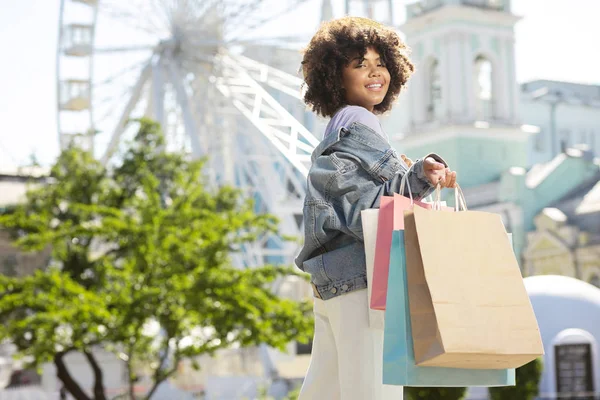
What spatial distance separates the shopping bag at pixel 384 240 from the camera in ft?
10.7

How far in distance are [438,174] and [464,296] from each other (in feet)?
1.35

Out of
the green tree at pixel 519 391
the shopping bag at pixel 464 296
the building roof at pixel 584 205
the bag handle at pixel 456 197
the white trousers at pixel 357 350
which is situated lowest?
the green tree at pixel 519 391

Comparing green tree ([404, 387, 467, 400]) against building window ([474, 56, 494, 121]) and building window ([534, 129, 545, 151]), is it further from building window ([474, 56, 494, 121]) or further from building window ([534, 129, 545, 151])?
building window ([534, 129, 545, 151])

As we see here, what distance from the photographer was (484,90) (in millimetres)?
48438

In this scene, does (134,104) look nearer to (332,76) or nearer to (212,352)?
(212,352)

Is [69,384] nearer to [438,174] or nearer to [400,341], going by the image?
[438,174]

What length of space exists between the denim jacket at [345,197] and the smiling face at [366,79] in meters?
0.25

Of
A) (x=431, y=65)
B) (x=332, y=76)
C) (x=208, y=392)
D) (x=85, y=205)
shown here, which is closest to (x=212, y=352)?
(x=85, y=205)

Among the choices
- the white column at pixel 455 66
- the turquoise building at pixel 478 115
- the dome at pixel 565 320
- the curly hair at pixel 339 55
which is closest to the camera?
the curly hair at pixel 339 55

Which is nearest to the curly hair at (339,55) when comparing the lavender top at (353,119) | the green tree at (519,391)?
the lavender top at (353,119)

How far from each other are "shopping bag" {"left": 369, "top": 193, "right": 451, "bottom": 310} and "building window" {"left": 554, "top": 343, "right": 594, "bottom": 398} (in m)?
21.7

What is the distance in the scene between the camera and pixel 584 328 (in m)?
22.9

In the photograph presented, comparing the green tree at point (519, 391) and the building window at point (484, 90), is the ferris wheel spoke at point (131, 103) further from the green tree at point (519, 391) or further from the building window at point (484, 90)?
the building window at point (484, 90)

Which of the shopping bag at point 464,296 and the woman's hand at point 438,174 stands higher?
the woman's hand at point 438,174
